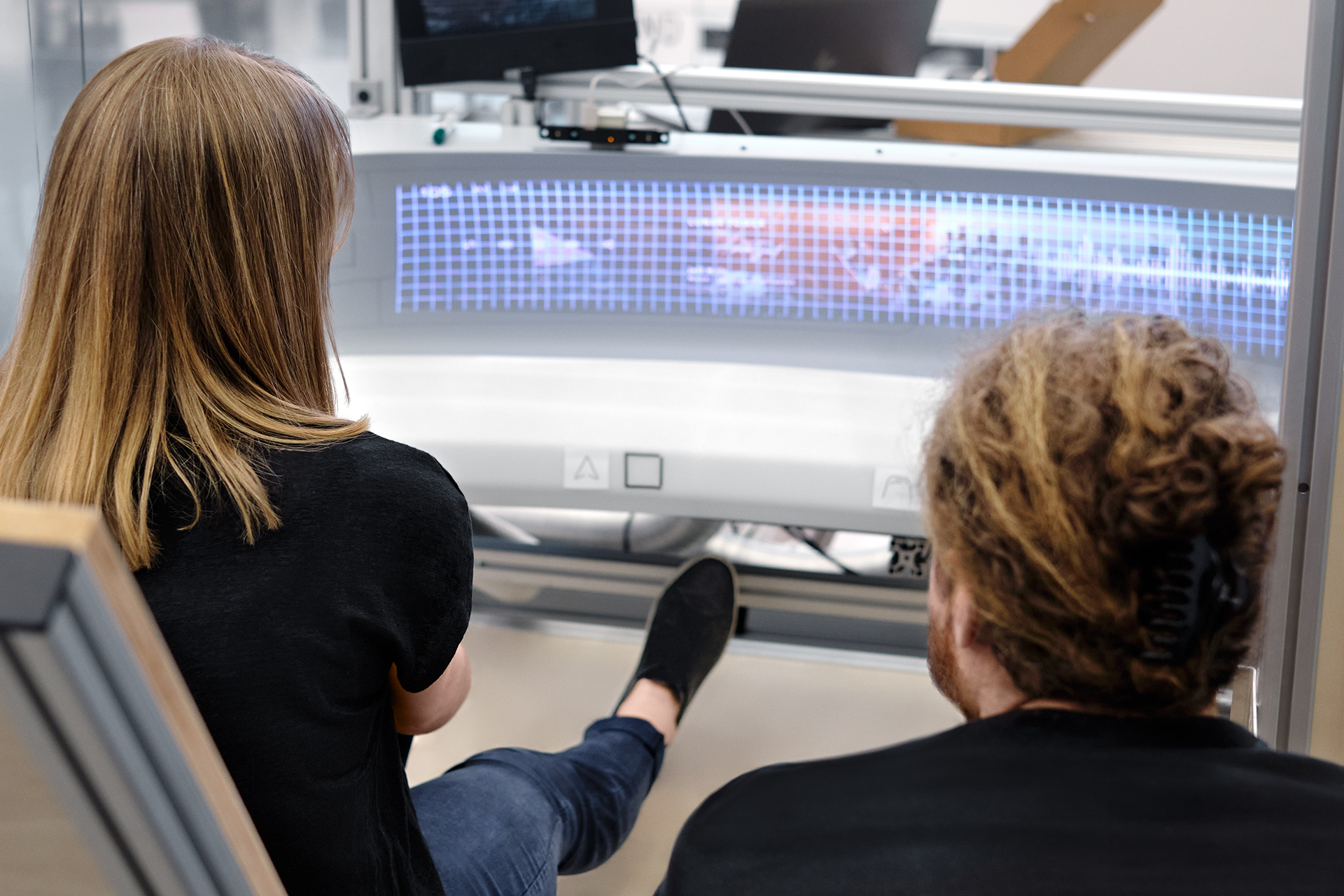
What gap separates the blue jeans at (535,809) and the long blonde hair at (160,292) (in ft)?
1.38

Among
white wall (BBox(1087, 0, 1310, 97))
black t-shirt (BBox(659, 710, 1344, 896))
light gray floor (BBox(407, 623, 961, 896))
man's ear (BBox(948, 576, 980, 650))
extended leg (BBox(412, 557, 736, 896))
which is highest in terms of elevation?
white wall (BBox(1087, 0, 1310, 97))

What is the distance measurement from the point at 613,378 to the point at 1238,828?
121 cm

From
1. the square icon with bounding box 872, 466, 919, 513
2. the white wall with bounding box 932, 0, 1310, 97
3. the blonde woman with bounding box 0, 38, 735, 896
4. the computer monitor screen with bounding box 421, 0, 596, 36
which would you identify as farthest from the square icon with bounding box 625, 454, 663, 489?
the white wall with bounding box 932, 0, 1310, 97

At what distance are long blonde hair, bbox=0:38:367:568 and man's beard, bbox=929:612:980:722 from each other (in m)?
0.39

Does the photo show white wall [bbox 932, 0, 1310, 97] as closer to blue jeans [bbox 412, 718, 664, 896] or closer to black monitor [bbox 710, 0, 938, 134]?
black monitor [bbox 710, 0, 938, 134]

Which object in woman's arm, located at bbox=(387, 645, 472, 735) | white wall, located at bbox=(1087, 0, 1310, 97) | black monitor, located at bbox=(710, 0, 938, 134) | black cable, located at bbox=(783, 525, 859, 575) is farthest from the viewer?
white wall, located at bbox=(1087, 0, 1310, 97)

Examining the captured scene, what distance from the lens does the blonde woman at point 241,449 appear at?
1.92 ft

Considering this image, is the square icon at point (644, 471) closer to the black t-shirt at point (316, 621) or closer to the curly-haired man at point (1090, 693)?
the black t-shirt at point (316, 621)

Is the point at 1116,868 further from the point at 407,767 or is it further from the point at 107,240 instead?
the point at 407,767

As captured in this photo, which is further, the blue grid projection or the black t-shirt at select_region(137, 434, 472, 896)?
the blue grid projection

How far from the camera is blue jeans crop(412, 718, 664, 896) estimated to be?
88 cm

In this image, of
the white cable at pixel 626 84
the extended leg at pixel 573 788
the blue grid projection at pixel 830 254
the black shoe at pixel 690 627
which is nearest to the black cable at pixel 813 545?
the black shoe at pixel 690 627

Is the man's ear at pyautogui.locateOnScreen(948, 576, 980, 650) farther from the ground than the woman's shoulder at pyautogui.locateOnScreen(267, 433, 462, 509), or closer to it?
closer to it

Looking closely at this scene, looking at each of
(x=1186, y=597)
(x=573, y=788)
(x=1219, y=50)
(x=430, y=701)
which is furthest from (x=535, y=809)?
(x=1219, y=50)
